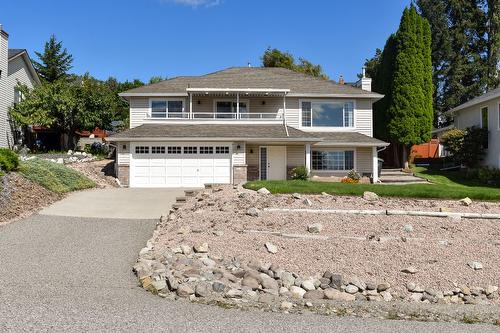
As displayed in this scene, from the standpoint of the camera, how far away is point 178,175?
2202cm

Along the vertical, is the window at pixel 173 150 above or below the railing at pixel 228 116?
below

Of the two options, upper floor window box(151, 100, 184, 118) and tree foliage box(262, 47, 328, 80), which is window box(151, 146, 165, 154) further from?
tree foliage box(262, 47, 328, 80)

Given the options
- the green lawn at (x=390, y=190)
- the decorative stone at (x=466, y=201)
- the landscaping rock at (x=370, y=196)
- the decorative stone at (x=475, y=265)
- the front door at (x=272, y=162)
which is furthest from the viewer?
the front door at (x=272, y=162)

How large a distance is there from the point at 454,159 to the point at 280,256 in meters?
22.4

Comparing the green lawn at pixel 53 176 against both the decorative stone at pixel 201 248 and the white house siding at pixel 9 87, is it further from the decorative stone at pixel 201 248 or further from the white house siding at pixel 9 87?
the white house siding at pixel 9 87

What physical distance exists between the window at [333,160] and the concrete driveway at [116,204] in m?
8.77

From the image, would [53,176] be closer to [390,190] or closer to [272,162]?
[272,162]

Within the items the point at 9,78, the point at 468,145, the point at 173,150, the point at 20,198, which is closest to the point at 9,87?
the point at 9,78

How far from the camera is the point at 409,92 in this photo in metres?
29.3

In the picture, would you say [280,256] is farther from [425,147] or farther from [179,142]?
[425,147]

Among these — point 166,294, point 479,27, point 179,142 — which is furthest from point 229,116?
point 479,27

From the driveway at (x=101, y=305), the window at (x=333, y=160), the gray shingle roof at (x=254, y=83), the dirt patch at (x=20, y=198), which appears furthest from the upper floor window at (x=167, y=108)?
the driveway at (x=101, y=305)

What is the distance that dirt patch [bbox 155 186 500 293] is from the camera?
879 cm

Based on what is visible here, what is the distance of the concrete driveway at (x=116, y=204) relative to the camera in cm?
1433
